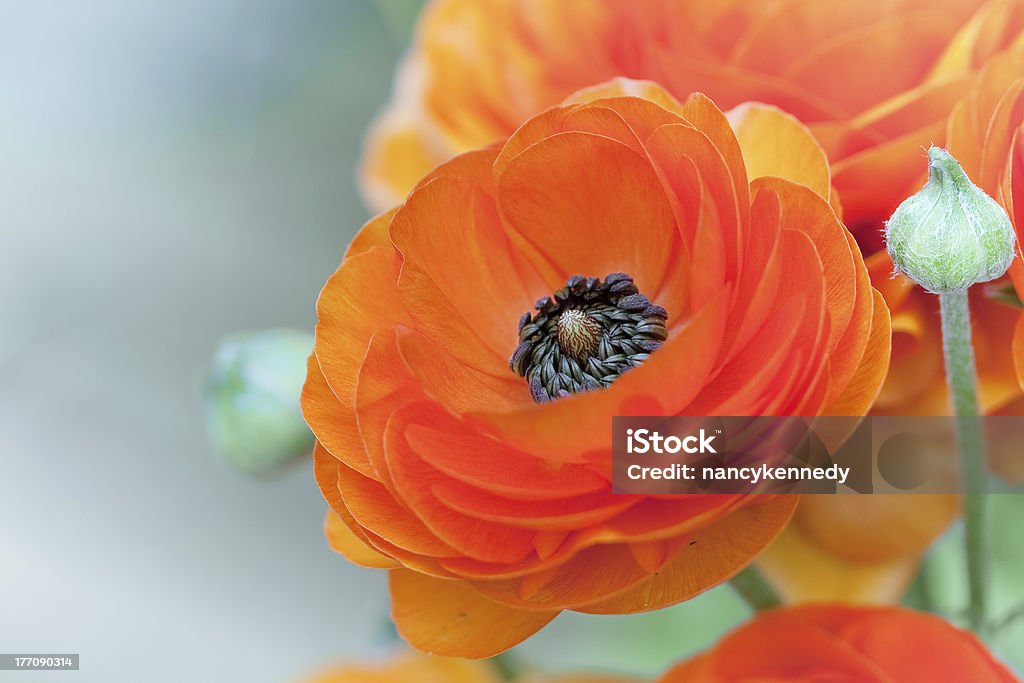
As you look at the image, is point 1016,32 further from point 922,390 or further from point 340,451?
point 340,451

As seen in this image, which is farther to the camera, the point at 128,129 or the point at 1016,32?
the point at 128,129

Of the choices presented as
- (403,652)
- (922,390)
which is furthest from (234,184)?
(922,390)

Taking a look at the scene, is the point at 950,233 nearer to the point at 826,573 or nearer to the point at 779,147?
the point at 779,147

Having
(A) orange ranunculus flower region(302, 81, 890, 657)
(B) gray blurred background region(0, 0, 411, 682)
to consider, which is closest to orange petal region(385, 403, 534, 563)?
(A) orange ranunculus flower region(302, 81, 890, 657)

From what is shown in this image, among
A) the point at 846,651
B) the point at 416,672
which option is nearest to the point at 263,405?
the point at 416,672

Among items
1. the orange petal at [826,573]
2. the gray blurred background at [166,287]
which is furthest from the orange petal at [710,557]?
the gray blurred background at [166,287]

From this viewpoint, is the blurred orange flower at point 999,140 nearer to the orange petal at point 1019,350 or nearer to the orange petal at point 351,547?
the orange petal at point 1019,350
